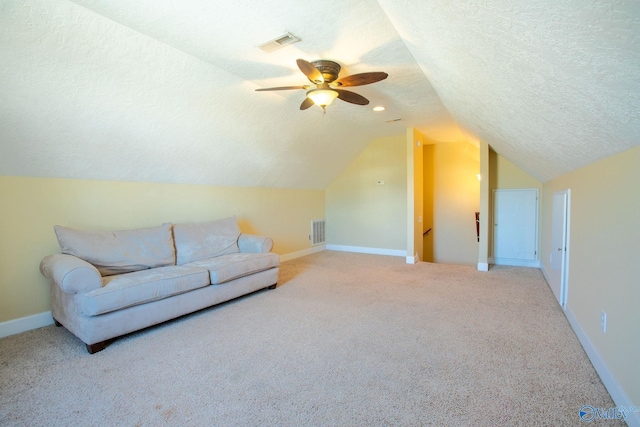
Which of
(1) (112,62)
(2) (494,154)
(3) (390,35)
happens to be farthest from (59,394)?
(2) (494,154)

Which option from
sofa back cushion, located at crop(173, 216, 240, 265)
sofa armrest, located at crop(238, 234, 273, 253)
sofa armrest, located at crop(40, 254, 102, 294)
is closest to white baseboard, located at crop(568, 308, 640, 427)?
sofa armrest, located at crop(238, 234, 273, 253)

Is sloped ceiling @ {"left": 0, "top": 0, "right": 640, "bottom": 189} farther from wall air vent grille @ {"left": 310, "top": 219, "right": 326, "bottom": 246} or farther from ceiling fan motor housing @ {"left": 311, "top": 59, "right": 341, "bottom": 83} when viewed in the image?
wall air vent grille @ {"left": 310, "top": 219, "right": 326, "bottom": 246}

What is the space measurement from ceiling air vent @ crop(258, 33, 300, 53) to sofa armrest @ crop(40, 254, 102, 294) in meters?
2.33

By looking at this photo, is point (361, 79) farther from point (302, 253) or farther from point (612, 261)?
point (302, 253)

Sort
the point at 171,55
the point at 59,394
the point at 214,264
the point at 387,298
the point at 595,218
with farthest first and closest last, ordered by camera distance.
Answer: the point at 387,298
the point at 214,264
the point at 171,55
the point at 595,218
the point at 59,394

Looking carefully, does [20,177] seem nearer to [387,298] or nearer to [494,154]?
[387,298]

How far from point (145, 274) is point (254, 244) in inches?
56.9

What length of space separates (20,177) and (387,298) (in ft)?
12.8

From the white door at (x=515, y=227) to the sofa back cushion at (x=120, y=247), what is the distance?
17.7 feet

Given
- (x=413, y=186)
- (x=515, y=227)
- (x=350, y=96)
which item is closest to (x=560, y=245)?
(x=515, y=227)

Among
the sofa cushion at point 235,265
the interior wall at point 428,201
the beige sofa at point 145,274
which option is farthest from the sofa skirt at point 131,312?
the interior wall at point 428,201

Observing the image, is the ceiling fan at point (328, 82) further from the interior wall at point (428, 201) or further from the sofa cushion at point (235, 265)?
the interior wall at point (428, 201)

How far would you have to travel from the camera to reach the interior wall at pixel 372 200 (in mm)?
6223

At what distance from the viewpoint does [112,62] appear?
247 centimetres
